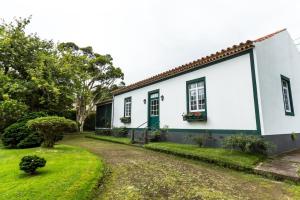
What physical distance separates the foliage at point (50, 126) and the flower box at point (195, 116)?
5044 millimetres

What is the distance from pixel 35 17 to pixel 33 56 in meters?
3.00

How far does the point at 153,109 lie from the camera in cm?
1109

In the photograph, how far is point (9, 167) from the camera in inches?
178

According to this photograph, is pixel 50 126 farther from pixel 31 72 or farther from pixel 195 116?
pixel 31 72

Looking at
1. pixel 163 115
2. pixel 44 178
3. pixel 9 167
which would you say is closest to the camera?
pixel 44 178

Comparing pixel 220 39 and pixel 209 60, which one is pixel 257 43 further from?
pixel 220 39

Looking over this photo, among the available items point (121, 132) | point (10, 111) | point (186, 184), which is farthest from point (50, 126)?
point (121, 132)

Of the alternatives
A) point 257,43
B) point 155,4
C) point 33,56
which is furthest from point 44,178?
point 33,56

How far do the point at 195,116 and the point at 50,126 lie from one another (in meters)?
5.96

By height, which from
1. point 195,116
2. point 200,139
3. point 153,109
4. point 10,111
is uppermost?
point 153,109

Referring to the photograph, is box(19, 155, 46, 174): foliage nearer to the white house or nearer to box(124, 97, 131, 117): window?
the white house

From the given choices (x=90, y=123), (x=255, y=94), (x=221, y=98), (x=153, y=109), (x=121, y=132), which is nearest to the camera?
(x=255, y=94)

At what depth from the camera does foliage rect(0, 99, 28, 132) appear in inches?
346

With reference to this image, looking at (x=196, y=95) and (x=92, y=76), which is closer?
(x=196, y=95)
